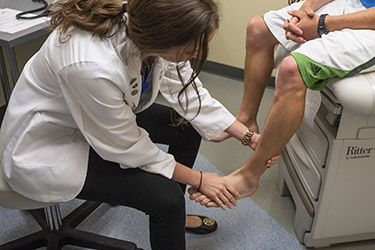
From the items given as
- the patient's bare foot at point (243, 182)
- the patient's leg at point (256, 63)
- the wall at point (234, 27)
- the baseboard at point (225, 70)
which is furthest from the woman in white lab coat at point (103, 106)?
the baseboard at point (225, 70)

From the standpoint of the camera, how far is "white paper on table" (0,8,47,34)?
146cm

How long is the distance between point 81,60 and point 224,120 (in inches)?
24.1

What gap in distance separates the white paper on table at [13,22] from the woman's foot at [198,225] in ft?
2.95

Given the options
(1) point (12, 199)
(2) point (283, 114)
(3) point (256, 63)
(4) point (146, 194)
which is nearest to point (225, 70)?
(3) point (256, 63)

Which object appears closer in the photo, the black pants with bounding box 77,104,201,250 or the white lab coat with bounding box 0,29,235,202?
the white lab coat with bounding box 0,29,235,202

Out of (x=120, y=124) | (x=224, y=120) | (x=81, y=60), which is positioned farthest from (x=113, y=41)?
(x=224, y=120)

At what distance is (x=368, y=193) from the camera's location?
144cm

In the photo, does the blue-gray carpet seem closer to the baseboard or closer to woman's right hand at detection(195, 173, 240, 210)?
woman's right hand at detection(195, 173, 240, 210)

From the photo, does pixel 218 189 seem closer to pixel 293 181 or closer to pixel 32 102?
pixel 293 181

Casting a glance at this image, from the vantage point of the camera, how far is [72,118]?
43.5 inches

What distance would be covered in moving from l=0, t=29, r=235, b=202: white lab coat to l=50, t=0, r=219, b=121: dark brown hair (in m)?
0.03

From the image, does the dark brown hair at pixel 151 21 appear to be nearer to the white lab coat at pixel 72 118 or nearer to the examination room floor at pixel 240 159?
the white lab coat at pixel 72 118

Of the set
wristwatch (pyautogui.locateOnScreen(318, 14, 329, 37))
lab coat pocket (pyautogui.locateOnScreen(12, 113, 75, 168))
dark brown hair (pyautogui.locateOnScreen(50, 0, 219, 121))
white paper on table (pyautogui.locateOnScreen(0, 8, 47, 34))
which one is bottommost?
lab coat pocket (pyautogui.locateOnScreen(12, 113, 75, 168))

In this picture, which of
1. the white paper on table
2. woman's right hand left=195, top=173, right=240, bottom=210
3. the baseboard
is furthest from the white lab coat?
the baseboard
